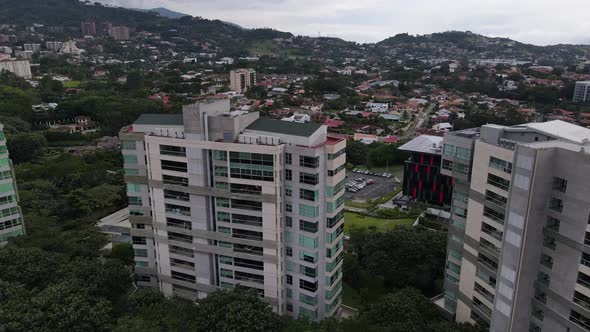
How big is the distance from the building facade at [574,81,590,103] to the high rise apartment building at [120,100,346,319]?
441ft

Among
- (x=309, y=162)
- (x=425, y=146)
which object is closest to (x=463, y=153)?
(x=309, y=162)

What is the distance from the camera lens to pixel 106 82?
139 meters

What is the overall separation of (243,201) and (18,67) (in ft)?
507

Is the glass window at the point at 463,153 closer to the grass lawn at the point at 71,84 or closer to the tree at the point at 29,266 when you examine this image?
the tree at the point at 29,266

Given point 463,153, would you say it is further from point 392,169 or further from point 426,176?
point 392,169

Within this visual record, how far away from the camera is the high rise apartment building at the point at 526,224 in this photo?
2081cm

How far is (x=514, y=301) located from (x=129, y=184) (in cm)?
2709

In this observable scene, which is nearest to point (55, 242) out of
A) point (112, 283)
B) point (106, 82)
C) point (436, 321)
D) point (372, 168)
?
point (112, 283)

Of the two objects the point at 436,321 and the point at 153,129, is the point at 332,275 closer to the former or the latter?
the point at 436,321

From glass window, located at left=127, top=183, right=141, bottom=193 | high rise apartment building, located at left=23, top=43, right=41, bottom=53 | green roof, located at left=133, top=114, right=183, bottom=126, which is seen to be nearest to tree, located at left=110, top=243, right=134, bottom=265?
glass window, located at left=127, top=183, right=141, bottom=193

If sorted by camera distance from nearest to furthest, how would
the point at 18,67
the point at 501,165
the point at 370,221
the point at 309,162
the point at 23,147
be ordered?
the point at 501,165
the point at 309,162
the point at 370,221
the point at 23,147
the point at 18,67

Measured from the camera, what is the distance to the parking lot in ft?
211

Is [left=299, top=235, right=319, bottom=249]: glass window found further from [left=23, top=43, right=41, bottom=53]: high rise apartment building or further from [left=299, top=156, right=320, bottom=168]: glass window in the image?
[left=23, top=43, right=41, bottom=53]: high rise apartment building

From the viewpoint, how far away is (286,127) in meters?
28.5
